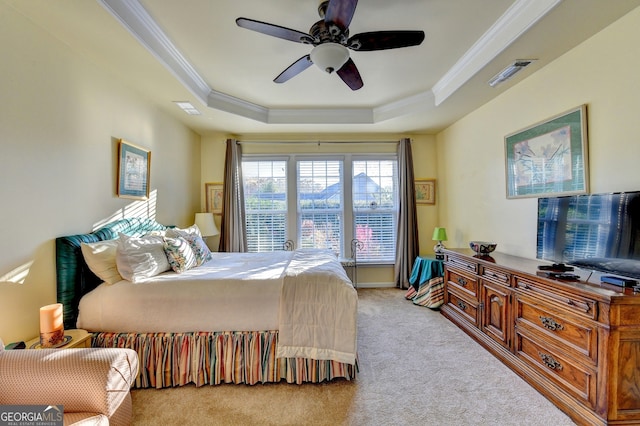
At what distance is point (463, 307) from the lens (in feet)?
9.69

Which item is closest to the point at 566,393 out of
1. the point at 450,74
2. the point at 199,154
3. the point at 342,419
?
the point at 342,419

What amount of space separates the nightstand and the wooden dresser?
2850 millimetres

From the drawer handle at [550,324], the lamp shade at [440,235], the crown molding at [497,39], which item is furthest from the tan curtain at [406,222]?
the drawer handle at [550,324]

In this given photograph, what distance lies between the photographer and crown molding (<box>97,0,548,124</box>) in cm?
191

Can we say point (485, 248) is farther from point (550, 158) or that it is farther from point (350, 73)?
point (350, 73)

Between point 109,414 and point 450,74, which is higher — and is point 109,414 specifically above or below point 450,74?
below

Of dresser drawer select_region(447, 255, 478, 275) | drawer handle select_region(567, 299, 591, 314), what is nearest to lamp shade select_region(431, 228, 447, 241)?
dresser drawer select_region(447, 255, 478, 275)

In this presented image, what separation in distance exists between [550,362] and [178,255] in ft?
9.61

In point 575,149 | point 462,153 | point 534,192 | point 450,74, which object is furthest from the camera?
point 462,153

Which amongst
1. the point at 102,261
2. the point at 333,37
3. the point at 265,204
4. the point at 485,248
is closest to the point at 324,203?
the point at 265,204

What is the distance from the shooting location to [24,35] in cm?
178

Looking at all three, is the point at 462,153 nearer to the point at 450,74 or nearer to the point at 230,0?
the point at 450,74

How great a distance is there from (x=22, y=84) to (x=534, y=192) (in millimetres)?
4130

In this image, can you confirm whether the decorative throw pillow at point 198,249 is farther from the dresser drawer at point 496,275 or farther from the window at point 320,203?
the dresser drawer at point 496,275
